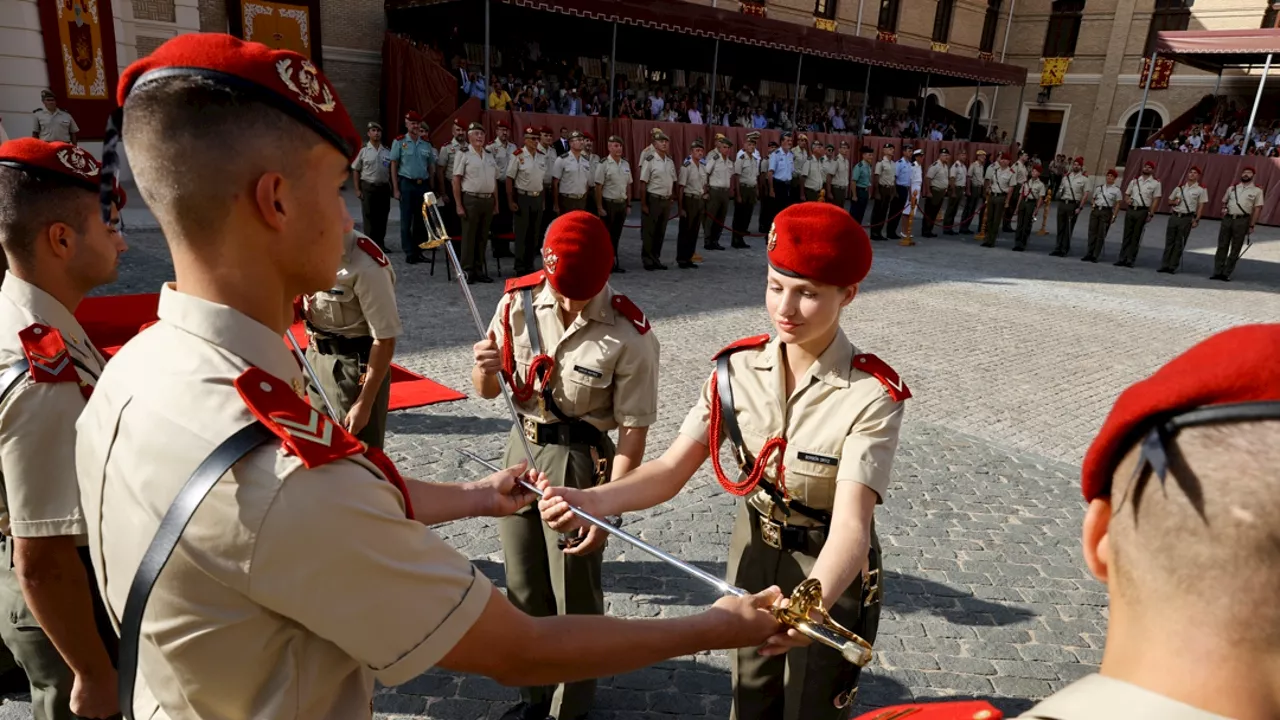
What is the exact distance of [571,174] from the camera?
13211 mm

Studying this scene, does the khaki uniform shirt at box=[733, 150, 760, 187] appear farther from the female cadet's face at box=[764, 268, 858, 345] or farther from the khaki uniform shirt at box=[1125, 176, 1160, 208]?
the female cadet's face at box=[764, 268, 858, 345]

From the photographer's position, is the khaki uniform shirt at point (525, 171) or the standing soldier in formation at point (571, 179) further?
the standing soldier in formation at point (571, 179)

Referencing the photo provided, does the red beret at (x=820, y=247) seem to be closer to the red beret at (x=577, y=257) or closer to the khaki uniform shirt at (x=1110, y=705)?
the red beret at (x=577, y=257)

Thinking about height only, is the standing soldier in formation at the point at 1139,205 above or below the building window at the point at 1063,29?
below

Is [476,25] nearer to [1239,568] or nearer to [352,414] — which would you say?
[352,414]

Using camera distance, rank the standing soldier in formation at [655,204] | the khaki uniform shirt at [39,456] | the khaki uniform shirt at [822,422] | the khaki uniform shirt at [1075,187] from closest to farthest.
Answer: the khaki uniform shirt at [39,456] → the khaki uniform shirt at [822,422] → the standing soldier in formation at [655,204] → the khaki uniform shirt at [1075,187]

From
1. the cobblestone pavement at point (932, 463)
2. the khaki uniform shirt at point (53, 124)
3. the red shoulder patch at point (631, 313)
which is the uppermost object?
→ the khaki uniform shirt at point (53, 124)

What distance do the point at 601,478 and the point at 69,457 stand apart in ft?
6.09

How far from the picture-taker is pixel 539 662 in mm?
1422

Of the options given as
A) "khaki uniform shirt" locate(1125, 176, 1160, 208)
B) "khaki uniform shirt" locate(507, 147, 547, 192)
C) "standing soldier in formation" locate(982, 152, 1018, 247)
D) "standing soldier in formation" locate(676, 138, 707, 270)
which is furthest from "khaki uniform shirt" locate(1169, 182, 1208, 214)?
"khaki uniform shirt" locate(507, 147, 547, 192)

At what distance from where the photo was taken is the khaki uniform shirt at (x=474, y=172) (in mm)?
11891

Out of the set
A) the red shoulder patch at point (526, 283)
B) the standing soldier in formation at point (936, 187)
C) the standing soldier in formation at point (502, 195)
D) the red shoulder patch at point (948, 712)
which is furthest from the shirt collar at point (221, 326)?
the standing soldier in formation at point (936, 187)

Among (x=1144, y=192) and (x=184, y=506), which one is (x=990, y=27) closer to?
(x=1144, y=192)

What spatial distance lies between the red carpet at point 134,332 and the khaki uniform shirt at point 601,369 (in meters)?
3.70
